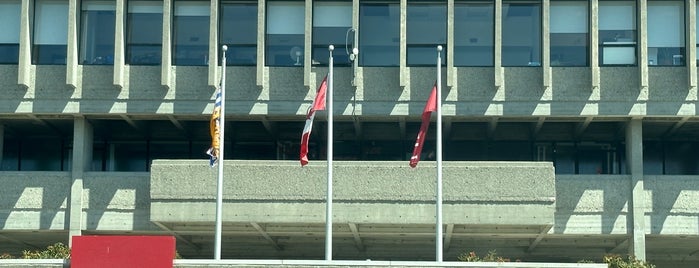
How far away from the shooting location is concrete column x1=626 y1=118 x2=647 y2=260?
1521 inches

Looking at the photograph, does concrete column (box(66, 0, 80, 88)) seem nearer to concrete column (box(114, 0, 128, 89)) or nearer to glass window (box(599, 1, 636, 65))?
concrete column (box(114, 0, 128, 89))

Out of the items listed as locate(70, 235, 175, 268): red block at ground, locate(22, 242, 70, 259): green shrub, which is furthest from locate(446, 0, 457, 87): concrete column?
locate(22, 242, 70, 259): green shrub

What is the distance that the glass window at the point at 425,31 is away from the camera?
38969 mm

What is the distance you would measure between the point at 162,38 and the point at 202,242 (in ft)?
23.1

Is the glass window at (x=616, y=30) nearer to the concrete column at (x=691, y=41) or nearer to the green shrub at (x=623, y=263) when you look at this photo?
the concrete column at (x=691, y=41)

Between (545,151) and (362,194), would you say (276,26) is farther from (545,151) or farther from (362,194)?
(545,151)

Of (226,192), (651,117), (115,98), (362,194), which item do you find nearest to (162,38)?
(115,98)

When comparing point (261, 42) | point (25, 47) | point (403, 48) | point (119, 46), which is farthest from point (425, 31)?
point (25, 47)

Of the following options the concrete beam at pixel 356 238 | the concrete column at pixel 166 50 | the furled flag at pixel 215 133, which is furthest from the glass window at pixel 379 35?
the furled flag at pixel 215 133

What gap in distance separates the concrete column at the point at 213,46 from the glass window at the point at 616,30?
1133 cm

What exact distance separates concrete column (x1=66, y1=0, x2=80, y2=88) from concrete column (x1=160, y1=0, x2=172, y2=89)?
2.55 m

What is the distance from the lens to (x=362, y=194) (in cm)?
3759

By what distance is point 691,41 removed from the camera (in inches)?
1512

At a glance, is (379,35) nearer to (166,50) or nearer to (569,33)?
(569,33)
